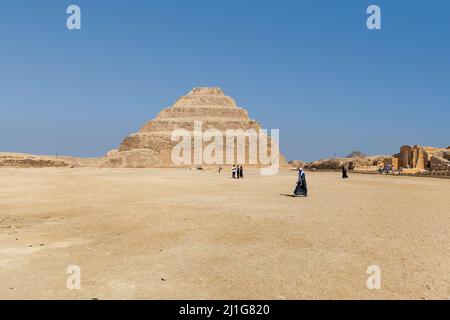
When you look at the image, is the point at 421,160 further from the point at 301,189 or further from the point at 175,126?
the point at 175,126

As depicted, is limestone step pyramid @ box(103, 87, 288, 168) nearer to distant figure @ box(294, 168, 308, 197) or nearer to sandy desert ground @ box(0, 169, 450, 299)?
distant figure @ box(294, 168, 308, 197)

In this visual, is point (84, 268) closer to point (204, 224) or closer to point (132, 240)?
point (132, 240)

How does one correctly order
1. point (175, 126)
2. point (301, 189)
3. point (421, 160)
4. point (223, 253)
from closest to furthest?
point (223, 253) → point (301, 189) → point (421, 160) → point (175, 126)

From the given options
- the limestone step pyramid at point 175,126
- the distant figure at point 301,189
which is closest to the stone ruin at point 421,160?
the distant figure at point 301,189

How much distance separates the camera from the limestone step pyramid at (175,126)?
75688 mm

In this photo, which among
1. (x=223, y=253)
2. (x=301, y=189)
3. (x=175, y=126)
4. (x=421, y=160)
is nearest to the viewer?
(x=223, y=253)

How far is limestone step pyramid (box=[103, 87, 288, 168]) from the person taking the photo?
7569 centimetres

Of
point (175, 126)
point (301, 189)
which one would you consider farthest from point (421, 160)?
point (175, 126)

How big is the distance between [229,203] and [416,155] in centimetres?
4292

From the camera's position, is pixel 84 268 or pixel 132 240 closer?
pixel 84 268

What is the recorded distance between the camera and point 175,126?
92.4 m

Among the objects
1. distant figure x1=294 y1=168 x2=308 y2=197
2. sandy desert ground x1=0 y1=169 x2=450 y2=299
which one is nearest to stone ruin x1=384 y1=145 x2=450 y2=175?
distant figure x1=294 y1=168 x2=308 y2=197

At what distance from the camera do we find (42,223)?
31.1 feet
